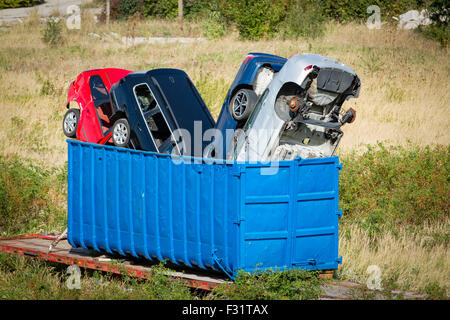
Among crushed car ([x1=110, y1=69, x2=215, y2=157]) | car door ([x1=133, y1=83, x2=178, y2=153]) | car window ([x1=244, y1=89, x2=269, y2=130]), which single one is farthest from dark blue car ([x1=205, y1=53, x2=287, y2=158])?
car door ([x1=133, y1=83, x2=178, y2=153])

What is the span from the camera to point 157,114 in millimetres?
11164

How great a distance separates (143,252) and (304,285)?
2498mm

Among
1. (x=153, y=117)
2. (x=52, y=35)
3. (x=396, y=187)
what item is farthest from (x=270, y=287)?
(x=52, y=35)

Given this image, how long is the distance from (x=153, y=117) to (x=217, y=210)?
3.53 metres

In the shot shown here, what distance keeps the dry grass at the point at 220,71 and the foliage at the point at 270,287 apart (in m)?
9.42

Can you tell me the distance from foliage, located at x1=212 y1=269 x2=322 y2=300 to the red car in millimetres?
4726

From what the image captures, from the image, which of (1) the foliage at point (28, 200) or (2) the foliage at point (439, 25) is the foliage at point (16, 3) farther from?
(1) the foliage at point (28, 200)

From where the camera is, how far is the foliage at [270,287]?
7645 millimetres

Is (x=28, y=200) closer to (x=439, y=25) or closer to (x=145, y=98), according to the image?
(x=145, y=98)

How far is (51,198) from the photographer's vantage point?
1371 cm

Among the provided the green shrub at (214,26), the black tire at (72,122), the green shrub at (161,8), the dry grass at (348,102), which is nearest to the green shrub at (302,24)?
the dry grass at (348,102)

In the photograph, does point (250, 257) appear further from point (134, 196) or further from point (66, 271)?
point (66, 271)

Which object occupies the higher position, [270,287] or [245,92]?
[245,92]
